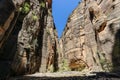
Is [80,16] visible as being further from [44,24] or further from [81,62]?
[44,24]

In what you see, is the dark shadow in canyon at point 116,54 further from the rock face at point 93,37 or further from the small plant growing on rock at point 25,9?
the small plant growing on rock at point 25,9

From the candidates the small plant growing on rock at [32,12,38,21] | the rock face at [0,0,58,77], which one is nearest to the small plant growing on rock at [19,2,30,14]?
the rock face at [0,0,58,77]

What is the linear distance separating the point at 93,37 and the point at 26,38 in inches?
418

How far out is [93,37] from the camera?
27.7m

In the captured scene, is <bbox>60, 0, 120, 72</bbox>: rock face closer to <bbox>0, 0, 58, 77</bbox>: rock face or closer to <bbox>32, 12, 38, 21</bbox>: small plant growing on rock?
<bbox>0, 0, 58, 77</bbox>: rock face

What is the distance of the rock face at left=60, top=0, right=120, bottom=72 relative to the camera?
19.6m

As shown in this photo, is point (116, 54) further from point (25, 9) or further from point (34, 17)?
point (25, 9)

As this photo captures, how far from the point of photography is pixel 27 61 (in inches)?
739

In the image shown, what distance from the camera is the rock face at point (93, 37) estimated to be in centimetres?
1959

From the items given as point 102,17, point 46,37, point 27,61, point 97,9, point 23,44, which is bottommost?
point 27,61

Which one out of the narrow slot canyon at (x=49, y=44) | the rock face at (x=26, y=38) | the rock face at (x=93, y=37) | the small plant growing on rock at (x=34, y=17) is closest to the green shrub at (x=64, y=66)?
the narrow slot canyon at (x=49, y=44)

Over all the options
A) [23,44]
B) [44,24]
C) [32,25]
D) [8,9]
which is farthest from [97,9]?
[8,9]

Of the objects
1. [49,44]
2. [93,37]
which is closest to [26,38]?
[49,44]

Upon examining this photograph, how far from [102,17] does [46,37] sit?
5807 millimetres
